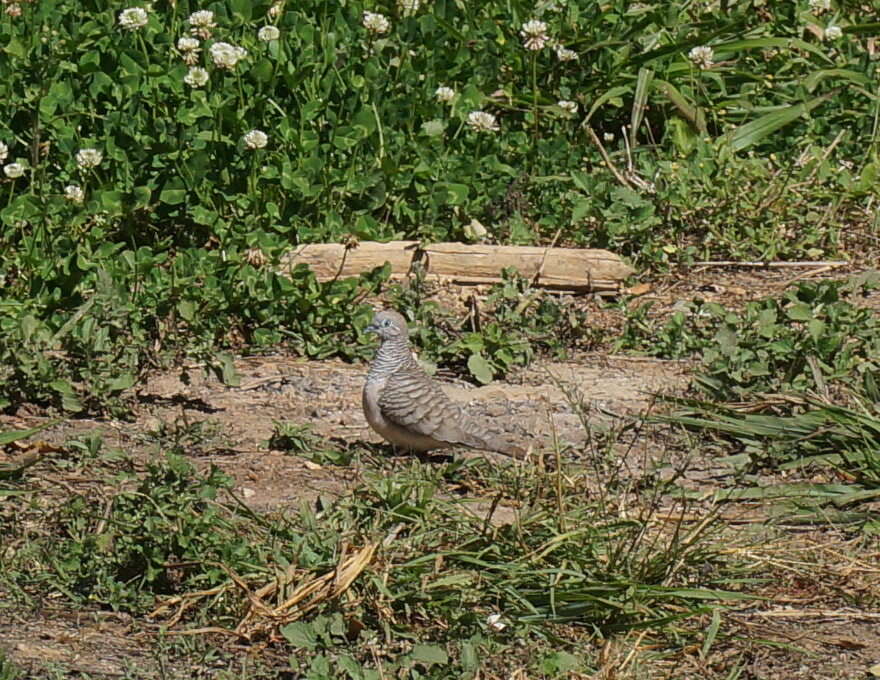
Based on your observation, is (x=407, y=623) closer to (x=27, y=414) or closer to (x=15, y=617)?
(x=15, y=617)

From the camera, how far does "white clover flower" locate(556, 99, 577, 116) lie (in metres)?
8.43

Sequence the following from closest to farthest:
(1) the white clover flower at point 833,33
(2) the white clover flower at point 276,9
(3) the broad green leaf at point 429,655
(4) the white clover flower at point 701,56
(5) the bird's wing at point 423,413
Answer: (3) the broad green leaf at point 429,655 → (5) the bird's wing at point 423,413 → (2) the white clover flower at point 276,9 → (4) the white clover flower at point 701,56 → (1) the white clover flower at point 833,33

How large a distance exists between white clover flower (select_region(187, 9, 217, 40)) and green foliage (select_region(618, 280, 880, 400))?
2360 millimetres

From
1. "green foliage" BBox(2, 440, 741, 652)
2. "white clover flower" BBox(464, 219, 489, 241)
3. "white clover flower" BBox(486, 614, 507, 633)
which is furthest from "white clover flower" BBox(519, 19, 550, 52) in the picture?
"white clover flower" BBox(486, 614, 507, 633)

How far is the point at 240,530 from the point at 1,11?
12.7 feet

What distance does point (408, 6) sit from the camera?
338 inches

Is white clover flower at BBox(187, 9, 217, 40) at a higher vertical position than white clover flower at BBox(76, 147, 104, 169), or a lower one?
higher

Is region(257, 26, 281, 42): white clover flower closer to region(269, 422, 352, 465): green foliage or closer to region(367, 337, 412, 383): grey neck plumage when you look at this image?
region(367, 337, 412, 383): grey neck plumage

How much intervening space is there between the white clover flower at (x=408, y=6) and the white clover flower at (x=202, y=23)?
133cm

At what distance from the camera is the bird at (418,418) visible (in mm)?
5629

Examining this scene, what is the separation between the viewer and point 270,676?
4141mm

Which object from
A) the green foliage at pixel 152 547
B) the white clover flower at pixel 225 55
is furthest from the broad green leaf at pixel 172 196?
the green foliage at pixel 152 547

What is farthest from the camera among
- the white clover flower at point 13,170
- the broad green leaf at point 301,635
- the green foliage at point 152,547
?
the white clover flower at point 13,170

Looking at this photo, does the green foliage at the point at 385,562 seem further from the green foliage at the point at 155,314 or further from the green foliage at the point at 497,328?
the green foliage at the point at 497,328
